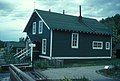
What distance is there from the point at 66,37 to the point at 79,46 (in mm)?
2426

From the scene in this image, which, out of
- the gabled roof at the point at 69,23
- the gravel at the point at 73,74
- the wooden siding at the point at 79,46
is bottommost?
the gravel at the point at 73,74

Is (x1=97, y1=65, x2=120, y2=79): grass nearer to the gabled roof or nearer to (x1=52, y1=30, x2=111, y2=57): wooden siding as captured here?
(x1=52, y1=30, x2=111, y2=57): wooden siding

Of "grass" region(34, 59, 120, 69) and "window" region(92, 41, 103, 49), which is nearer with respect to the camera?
"grass" region(34, 59, 120, 69)

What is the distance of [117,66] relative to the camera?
19891 millimetres

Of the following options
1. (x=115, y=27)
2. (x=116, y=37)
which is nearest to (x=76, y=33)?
(x=116, y=37)

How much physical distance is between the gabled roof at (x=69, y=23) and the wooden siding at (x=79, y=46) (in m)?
0.65

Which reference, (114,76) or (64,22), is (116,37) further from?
(114,76)

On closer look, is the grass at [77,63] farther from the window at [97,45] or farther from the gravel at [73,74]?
the gravel at [73,74]

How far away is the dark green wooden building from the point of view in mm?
29234

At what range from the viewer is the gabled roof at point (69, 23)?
97.6 ft

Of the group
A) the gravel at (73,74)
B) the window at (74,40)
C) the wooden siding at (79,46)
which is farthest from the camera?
the window at (74,40)

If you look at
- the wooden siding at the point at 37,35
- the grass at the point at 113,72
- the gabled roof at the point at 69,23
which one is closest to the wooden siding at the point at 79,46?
the gabled roof at the point at 69,23

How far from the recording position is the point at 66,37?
30078mm

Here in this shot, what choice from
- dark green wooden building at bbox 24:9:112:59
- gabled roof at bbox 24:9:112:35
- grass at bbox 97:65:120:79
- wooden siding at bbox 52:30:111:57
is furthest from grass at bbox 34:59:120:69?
gabled roof at bbox 24:9:112:35
